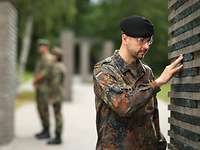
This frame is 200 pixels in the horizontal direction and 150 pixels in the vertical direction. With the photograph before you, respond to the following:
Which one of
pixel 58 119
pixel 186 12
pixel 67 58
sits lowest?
pixel 58 119

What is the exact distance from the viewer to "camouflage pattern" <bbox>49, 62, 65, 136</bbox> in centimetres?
1219

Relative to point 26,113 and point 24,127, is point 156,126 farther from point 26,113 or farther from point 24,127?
point 26,113

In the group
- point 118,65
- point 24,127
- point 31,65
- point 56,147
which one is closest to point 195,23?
point 118,65

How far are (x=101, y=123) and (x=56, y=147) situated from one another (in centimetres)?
766

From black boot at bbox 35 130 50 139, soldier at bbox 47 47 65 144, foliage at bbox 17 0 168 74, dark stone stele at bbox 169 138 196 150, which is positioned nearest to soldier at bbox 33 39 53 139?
black boot at bbox 35 130 50 139

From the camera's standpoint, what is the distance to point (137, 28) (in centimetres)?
405

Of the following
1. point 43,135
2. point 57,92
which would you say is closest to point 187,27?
point 57,92

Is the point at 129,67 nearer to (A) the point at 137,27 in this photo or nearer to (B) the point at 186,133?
(A) the point at 137,27

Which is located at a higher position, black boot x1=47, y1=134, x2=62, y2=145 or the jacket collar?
the jacket collar

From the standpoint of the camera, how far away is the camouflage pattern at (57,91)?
12.2 meters

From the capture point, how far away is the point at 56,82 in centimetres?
1273

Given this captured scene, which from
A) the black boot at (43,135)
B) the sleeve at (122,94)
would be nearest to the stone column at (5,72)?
the black boot at (43,135)

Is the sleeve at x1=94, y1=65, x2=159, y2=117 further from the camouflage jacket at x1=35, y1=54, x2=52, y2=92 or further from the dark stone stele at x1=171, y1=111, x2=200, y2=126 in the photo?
the camouflage jacket at x1=35, y1=54, x2=52, y2=92

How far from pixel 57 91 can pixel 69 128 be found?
286 cm
